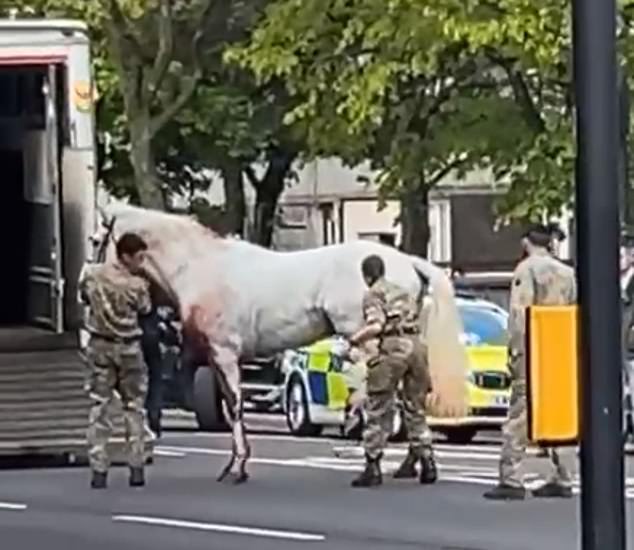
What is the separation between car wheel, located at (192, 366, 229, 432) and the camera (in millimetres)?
26734

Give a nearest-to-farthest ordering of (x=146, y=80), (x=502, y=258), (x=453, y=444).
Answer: (x=453, y=444) → (x=146, y=80) → (x=502, y=258)

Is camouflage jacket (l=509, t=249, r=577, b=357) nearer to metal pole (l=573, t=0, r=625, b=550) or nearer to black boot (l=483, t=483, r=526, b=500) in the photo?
black boot (l=483, t=483, r=526, b=500)

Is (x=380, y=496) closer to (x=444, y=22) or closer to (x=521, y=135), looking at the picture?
(x=444, y=22)

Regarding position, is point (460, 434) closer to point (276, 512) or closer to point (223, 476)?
point (223, 476)

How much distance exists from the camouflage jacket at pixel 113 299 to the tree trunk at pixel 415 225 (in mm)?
14677

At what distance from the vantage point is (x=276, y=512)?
54.1 feet

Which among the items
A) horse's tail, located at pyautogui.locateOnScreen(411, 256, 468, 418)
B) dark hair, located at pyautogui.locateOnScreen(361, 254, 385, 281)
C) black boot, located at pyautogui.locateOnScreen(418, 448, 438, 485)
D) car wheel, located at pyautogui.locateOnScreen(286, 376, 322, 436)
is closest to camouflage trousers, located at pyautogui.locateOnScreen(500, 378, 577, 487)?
black boot, located at pyautogui.locateOnScreen(418, 448, 438, 485)

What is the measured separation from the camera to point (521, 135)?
28672 millimetres

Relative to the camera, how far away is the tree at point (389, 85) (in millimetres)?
26781

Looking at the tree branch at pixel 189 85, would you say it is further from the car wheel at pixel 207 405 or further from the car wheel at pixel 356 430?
the car wheel at pixel 356 430

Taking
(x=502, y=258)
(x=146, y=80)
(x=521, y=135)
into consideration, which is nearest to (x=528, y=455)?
(x=521, y=135)

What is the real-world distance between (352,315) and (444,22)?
7311 mm

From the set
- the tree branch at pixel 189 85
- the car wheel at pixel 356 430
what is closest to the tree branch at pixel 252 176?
the tree branch at pixel 189 85

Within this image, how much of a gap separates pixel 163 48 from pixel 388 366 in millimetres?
15928
